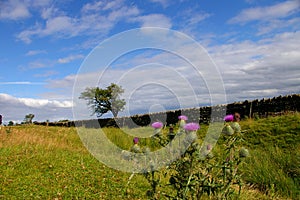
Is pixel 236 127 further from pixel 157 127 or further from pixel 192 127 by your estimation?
pixel 157 127

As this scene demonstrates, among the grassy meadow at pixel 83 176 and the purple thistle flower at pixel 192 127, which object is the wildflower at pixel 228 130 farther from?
the grassy meadow at pixel 83 176

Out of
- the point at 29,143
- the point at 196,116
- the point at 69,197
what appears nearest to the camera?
the point at 69,197

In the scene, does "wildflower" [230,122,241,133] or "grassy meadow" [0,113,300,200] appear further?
"grassy meadow" [0,113,300,200]

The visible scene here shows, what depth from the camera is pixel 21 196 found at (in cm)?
538

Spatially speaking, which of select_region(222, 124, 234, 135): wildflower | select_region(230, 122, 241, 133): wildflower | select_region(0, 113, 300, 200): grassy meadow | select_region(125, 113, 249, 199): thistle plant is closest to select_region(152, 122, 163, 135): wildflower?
select_region(125, 113, 249, 199): thistle plant

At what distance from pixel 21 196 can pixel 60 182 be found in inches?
32.8

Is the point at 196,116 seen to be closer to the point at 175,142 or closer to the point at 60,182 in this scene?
the point at 60,182

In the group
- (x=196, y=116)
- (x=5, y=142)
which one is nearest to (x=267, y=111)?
(x=196, y=116)

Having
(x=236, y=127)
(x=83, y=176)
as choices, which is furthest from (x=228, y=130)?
(x=83, y=176)

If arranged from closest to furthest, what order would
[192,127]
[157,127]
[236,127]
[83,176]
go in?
1. [192,127]
2. [157,127]
3. [236,127]
4. [83,176]

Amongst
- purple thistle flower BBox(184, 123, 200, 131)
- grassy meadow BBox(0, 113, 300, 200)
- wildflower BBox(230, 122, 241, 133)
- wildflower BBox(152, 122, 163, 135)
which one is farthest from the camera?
grassy meadow BBox(0, 113, 300, 200)

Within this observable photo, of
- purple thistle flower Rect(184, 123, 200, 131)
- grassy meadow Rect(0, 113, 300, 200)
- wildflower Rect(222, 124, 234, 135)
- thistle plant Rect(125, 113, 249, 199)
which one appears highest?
purple thistle flower Rect(184, 123, 200, 131)

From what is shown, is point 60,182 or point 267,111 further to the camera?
point 267,111

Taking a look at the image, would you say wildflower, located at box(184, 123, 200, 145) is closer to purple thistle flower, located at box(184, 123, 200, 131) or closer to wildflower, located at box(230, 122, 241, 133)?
purple thistle flower, located at box(184, 123, 200, 131)
